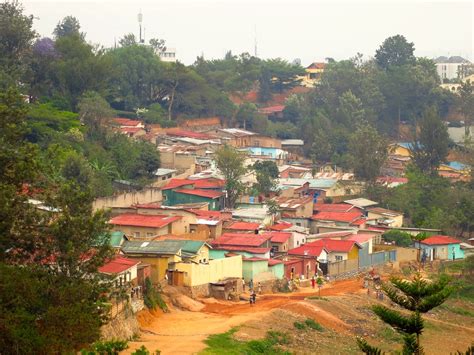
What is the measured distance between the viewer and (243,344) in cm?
3297

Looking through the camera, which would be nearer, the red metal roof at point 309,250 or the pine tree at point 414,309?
the pine tree at point 414,309

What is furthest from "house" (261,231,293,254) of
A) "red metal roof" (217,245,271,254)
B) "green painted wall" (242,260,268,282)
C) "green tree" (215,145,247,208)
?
"green tree" (215,145,247,208)

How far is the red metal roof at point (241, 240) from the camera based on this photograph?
4412 centimetres

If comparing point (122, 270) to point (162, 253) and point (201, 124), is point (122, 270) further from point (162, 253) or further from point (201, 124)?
point (201, 124)

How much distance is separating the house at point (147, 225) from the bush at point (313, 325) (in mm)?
8711

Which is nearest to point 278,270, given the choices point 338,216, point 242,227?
point 242,227

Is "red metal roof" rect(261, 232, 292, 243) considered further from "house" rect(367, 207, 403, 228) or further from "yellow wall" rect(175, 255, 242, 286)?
"house" rect(367, 207, 403, 228)

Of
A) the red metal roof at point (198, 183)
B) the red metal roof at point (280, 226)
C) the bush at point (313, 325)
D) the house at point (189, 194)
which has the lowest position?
the bush at point (313, 325)

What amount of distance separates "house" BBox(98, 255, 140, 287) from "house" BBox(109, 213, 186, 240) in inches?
313

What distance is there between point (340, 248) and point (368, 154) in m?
17.0

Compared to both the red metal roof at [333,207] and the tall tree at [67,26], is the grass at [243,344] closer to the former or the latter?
the red metal roof at [333,207]

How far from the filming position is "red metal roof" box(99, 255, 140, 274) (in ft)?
111

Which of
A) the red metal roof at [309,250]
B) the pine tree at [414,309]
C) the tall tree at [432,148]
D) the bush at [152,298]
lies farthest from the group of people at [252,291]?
the tall tree at [432,148]

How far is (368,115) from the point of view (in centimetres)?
8400
